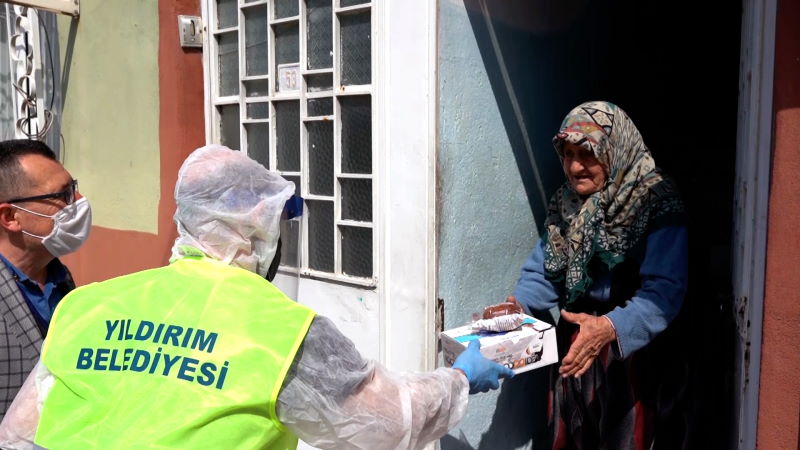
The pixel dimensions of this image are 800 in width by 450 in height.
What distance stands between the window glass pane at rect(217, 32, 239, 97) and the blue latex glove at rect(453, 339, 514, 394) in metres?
2.17

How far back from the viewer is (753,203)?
2.06 metres

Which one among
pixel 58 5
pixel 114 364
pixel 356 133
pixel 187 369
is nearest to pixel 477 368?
pixel 187 369

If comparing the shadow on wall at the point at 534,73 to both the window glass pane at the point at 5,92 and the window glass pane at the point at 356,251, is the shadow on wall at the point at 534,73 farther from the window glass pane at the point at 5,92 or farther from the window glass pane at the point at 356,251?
the window glass pane at the point at 5,92

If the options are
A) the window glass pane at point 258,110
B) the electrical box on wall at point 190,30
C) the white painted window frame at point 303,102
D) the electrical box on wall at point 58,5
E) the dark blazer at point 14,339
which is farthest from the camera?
the electrical box on wall at point 58,5

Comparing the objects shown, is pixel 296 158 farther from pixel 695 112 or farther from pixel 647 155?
pixel 695 112

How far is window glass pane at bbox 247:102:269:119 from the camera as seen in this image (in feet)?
11.7

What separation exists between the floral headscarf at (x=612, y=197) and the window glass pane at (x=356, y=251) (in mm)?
879

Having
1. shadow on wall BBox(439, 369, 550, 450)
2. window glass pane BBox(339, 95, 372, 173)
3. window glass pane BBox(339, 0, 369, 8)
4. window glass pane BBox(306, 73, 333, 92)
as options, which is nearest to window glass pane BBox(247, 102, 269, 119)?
window glass pane BBox(306, 73, 333, 92)

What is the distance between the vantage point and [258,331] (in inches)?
62.6

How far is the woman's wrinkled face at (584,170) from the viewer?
98.5 inches

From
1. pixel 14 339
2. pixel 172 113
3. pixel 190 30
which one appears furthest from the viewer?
pixel 172 113

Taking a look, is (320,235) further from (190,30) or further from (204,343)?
(204,343)

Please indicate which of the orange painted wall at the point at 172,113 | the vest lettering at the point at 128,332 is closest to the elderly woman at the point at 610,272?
the vest lettering at the point at 128,332

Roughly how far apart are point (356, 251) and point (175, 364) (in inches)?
64.1
